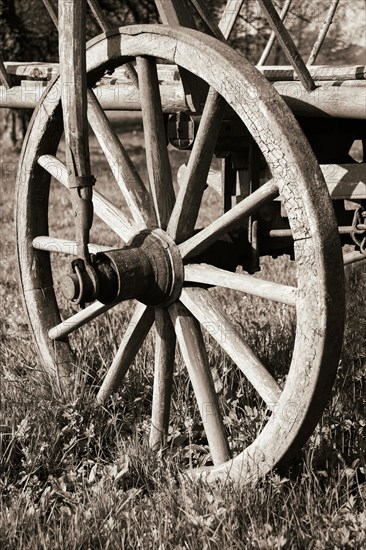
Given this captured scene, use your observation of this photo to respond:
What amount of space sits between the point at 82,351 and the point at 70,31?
4.25ft

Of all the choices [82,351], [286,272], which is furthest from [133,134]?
[82,351]

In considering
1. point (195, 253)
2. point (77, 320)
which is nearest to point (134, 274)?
point (195, 253)

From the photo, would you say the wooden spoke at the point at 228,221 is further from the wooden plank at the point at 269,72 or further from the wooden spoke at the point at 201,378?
the wooden plank at the point at 269,72

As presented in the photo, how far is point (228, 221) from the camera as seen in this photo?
2369 millimetres

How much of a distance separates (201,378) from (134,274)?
0.37 meters

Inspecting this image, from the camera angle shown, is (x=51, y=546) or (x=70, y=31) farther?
(x=70, y=31)

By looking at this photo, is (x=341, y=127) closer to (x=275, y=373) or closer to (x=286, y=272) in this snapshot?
(x=275, y=373)

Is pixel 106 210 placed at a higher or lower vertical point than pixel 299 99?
lower

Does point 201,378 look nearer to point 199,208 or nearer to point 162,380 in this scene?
point 162,380

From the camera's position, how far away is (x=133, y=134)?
21.3 meters

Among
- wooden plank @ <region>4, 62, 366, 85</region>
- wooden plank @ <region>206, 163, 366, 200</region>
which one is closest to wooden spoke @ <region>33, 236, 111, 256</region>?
wooden plank @ <region>4, 62, 366, 85</region>

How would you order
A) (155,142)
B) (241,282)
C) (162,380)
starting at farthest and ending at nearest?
1. (162,380)
2. (155,142)
3. (241,282)

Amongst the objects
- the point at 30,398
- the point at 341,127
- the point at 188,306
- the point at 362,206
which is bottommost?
the point at 30,398

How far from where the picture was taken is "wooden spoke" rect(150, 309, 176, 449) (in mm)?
2646
